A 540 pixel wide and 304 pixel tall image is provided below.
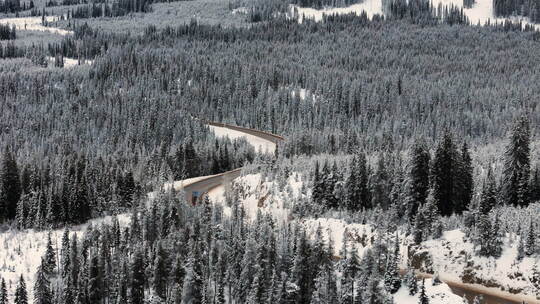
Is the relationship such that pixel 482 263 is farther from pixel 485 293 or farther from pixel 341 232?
pixel 341 232

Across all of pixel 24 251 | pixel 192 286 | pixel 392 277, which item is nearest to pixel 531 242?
pixel 392 277

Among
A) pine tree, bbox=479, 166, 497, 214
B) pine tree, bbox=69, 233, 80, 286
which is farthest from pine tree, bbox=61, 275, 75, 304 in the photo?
pine tree, bbox=479, 166, 497, 214

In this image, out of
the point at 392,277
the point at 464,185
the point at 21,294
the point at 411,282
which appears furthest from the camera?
the point at 464,185

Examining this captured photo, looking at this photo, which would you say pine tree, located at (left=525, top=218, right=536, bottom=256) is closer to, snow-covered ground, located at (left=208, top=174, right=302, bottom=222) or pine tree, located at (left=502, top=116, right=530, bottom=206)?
pine tree, located at (left=502, top=116, right=530, bottom=206)

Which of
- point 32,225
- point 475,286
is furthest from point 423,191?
point 32,225

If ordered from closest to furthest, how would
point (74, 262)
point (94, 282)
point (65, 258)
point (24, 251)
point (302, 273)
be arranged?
point (302, 273)
point (94, 282)
point (74, 262)
point (65, 258)
point (24, 251)
